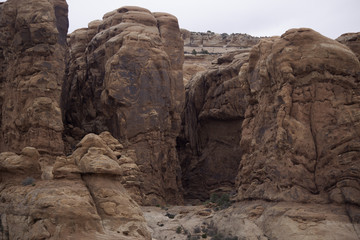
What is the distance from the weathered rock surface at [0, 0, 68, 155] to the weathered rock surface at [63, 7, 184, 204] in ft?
18.7

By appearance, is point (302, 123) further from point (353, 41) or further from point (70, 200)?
point (70, 200)

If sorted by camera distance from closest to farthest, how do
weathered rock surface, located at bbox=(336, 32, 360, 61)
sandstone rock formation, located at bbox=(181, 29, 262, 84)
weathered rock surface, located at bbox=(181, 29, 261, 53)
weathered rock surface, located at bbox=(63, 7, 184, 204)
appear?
weathered rock surface, located at bbox=(336, 32, 360, 61) → weathered rock surface, located at bbox=(63, 7, 184, 204) → sandstone rock formation, located at bbox=(181, 29, 262, 84) → weathered rock surface, located at bbox=(181, 29, 261, 53)

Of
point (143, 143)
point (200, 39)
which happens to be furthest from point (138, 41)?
point (200, 39)

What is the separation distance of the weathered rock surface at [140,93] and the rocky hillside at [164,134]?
94mm

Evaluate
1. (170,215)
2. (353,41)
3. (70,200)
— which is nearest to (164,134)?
(170,215)

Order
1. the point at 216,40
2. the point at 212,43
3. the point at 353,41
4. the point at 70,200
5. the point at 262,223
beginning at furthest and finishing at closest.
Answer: the point at 216,40 < the point at 212,43 < the point at 353,41 < the point at 262,223 < the point at 70,200

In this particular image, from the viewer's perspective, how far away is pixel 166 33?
135ft

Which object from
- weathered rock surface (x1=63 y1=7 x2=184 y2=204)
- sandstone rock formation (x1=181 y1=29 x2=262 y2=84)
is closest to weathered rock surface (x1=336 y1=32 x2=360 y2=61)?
weathered rock surface (x1=63 y1=7 x2=184 y2=204)

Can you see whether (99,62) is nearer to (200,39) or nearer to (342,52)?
(342,52)

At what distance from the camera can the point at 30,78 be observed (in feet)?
99.2

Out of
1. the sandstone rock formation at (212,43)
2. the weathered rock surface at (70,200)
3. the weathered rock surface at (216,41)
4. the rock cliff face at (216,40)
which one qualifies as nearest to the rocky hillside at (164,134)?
the weathered rock surface at (70,200)

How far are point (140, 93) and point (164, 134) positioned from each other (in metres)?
3.42

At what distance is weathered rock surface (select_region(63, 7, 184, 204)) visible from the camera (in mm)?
35781

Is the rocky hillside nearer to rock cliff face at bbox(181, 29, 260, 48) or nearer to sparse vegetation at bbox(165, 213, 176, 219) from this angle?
sparse vegetation at bbox(165, 213, 176, 219)
